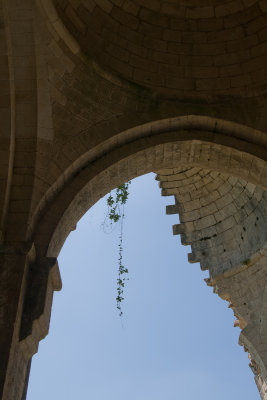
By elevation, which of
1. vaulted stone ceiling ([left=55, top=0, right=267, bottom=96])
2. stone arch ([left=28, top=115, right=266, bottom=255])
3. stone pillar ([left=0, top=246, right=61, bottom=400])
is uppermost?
vaulted stone ceiling ([left=55, top=0, right=267, bottom=96])

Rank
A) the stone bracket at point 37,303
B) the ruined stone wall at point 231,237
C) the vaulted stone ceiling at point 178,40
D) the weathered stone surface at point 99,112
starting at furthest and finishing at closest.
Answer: the ruined stone wall at point 231,237 → the vaulted stone ceiling at point 178,40 → the weathered stone surface at point 99,112 → the stone bracket at point 37,303

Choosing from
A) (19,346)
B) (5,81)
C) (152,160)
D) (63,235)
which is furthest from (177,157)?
(19,346)

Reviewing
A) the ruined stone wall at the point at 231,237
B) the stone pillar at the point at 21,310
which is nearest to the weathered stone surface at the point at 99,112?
the stone pillar at the point at 21,310

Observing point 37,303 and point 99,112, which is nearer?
point 37,303

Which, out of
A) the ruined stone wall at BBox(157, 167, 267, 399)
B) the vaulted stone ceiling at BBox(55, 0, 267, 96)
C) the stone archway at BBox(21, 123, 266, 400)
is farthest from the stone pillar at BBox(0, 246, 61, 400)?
the ruined stone wall at BBox(157, 167, 267, 399)

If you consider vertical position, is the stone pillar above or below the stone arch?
below

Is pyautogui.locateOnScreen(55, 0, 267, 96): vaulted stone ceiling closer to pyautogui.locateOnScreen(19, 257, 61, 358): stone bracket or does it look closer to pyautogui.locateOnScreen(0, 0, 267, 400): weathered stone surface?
pyautogui.locateOnScreen(0, 0, 267, 400): weathered stone surface

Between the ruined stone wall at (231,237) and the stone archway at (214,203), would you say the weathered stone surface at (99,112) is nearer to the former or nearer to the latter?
the stone archway at (214,203)

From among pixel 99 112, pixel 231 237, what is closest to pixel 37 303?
pixel 99 112

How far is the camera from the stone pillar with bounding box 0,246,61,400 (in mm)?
3641

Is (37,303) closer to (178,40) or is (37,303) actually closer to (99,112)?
(99,112)

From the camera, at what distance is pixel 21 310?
3.92m

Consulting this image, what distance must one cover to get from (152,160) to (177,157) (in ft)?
1.13

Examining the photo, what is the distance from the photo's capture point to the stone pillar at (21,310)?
143 inches
